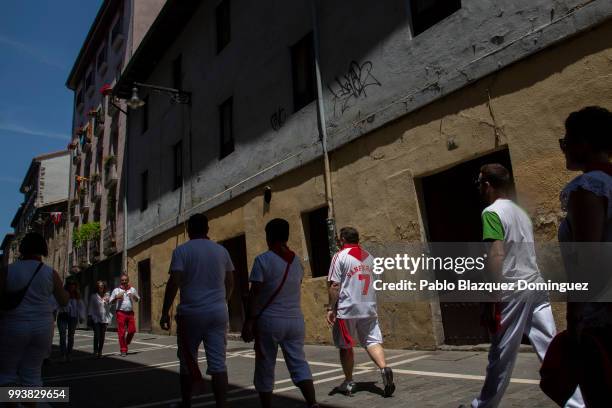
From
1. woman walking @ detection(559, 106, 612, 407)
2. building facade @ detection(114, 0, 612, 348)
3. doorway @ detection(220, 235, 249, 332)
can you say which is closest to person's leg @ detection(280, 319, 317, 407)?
woman walking @ detection(559, 106, 612, 407)

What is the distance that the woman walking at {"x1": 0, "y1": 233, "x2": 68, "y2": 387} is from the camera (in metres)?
3.72

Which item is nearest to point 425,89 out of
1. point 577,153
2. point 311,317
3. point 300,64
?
point 300,64

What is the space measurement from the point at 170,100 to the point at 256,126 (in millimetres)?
5828

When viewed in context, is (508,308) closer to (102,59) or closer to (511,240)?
(511,240)

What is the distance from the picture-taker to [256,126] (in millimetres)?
11219

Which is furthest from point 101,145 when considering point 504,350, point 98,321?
point 504,350

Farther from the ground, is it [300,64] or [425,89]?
[300,64]

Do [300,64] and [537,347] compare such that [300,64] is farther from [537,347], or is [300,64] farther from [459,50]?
[537,347]

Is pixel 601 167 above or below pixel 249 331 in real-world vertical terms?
above

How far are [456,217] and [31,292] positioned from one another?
221 inches

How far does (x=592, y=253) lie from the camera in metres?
1.88

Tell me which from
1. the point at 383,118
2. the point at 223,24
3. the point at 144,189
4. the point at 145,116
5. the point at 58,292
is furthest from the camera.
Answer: the point at 145,116

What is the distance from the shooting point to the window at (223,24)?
42.9 ft

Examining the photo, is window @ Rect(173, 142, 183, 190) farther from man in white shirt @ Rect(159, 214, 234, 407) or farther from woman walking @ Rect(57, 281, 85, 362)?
man in white shirt @ Rect(159, 214, 234, 407)
